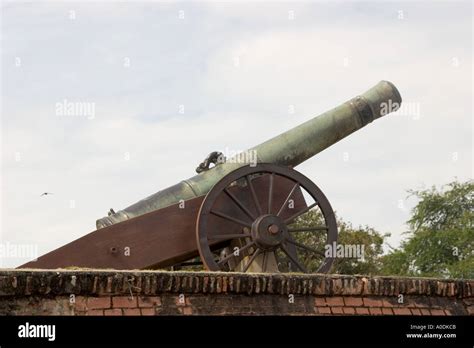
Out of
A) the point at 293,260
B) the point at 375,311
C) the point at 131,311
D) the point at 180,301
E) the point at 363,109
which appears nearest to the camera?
the point at 131,311

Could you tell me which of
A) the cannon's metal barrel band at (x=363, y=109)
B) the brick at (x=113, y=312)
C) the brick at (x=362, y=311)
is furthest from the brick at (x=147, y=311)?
the cannon's metal barrel band at (x=363, y=109)

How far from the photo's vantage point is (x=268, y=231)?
10.7 m

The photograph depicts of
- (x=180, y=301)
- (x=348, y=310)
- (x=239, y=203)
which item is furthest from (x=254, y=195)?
(x=180, y=301)

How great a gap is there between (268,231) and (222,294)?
2422mm

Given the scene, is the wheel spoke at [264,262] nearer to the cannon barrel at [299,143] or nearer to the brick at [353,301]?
the cannon barrel at [299,143]

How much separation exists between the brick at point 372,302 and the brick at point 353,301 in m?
0.05

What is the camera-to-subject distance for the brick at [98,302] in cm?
774

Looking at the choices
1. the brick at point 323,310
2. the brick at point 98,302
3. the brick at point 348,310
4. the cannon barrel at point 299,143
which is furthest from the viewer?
the cannon barrel at point 299,143

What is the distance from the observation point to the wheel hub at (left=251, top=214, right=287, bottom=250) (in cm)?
1059

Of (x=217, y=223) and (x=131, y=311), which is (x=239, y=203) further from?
(x=131, y=311)

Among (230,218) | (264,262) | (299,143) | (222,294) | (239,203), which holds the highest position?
(299,143)

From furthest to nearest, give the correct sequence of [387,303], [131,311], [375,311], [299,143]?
[299,143] → [387,303] → [375,311] → [131,311]
